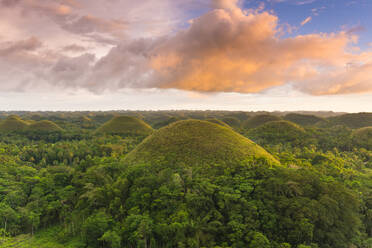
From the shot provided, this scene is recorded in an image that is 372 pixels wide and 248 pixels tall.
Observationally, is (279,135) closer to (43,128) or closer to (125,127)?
(125,127)

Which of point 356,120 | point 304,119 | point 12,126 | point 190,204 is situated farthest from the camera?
point 304,119

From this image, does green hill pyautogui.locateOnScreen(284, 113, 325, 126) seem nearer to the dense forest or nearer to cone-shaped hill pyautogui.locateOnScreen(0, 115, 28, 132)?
the dense forest

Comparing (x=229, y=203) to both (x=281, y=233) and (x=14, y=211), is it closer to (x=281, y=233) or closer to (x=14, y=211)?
(x=281, y=233)

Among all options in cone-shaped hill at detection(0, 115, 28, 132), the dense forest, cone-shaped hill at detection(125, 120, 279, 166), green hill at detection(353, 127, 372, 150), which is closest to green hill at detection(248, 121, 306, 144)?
green hill at detection(353, 127, 372, 150)

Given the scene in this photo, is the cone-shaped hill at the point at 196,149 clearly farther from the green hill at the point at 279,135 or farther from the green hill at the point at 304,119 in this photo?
the green hill at the point at 304,119

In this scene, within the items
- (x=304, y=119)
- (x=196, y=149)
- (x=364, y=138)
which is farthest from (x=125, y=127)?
(x=304, y=119)

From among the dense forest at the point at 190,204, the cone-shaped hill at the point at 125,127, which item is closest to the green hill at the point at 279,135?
the dense forest at the point at 190,204

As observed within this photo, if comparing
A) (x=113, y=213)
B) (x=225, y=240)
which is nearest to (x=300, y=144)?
(x=225, y=240)
